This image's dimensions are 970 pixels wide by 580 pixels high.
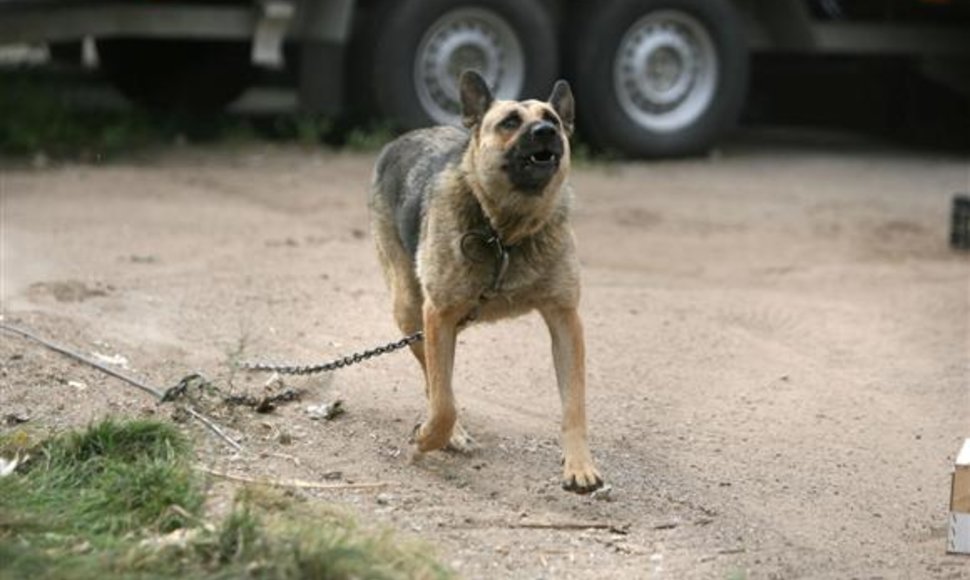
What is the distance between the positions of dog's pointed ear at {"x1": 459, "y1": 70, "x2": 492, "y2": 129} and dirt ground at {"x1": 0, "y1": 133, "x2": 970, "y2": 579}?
4.05 feet

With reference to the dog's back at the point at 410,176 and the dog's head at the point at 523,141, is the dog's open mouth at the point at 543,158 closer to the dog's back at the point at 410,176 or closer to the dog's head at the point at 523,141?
the dog's head at the point at 523,141

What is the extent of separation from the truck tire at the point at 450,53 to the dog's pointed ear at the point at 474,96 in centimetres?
618

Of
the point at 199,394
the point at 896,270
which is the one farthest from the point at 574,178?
the point at 199,394

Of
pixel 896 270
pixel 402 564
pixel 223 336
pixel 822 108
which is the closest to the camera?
pixel 402 564

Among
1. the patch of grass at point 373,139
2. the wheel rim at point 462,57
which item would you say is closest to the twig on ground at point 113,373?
the patch of grass at point 373,139

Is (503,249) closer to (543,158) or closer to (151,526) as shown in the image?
(543,158)

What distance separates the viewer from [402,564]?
16.6 ft

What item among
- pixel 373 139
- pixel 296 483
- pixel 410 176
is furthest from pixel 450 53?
pixel 296 483

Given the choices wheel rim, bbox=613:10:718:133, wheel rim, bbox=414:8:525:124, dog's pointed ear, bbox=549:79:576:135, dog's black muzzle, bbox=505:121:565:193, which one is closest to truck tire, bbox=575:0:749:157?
wheel rim, bbox=613:10:718:133

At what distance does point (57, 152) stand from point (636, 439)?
6.44m

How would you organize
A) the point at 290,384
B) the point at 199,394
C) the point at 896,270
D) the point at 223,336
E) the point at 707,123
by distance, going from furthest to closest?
the point at 707,123 → the point at 896,270 → the point at 223,336 → the point at 290,384 → the point at 199,394

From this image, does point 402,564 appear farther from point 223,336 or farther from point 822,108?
point 822,108

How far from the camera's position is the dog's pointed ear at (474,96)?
662cm

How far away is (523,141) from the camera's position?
6289mm
